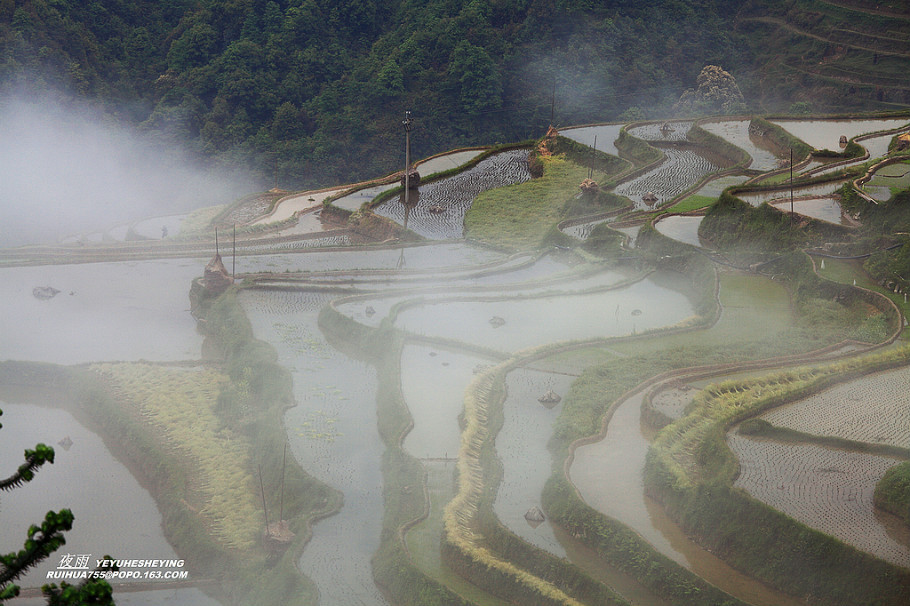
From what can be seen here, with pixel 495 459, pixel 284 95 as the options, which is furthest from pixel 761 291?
pixel 284 95

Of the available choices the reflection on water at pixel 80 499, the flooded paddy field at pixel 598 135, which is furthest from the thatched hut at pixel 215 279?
the flooded paddy field at pixel 598 135

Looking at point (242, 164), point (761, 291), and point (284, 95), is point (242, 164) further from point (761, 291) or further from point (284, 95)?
point (761, 291)

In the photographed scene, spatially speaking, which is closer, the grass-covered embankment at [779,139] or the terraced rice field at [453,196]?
the terraced rice field at [453,196]

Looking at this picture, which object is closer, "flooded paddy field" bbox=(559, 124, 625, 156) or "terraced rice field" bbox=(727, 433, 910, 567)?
"terraced rice field" bbox=(727, 433, 910, 567)

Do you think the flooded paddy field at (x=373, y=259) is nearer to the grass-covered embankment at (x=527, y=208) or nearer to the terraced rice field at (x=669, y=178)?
the grass-covered embankment at (x=527, y=208)

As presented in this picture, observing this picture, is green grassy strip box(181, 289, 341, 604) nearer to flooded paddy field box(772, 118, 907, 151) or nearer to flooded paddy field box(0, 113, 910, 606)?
flooded paddy field box(0, 113, 910, 606)

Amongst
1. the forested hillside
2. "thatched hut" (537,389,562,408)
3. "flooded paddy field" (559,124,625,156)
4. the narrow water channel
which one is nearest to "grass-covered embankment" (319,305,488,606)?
"thatched hut" (537,389,562,408)
